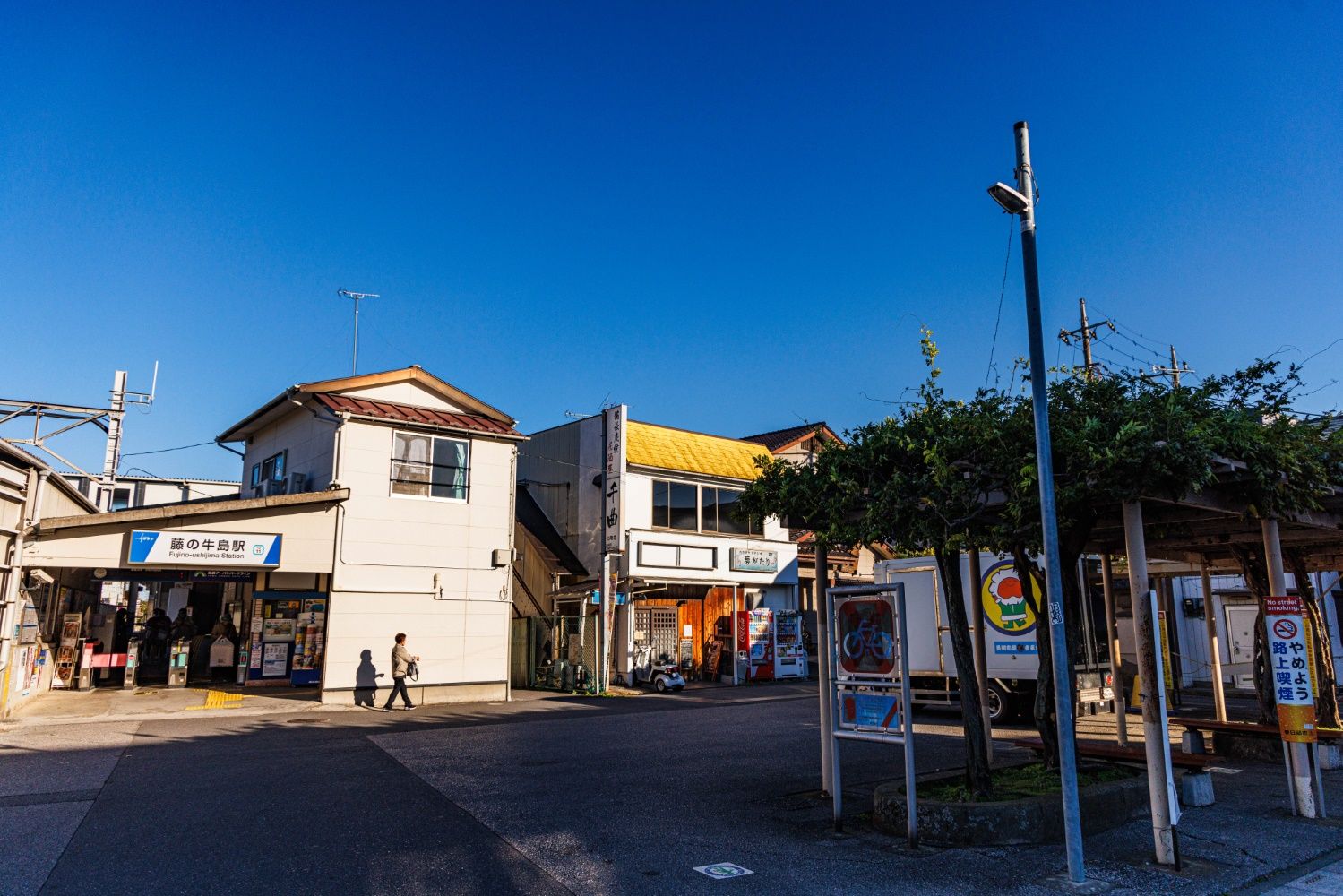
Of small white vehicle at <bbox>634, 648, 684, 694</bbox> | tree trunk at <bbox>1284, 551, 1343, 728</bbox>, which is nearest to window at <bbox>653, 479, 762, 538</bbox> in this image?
small white vehicle at <bbox>634, 648, 684, 694</bbox>

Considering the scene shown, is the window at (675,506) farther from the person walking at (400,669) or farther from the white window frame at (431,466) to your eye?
the person walking at (400,669)

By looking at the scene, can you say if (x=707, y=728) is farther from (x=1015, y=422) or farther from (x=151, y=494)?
(x=151, y=494)

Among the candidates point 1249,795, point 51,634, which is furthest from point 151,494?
point 1249,795

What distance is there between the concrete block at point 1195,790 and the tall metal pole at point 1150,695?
2063mm

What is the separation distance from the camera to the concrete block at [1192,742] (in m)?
11.2

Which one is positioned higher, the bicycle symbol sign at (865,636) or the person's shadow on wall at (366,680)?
the bicycle symbol sign at (865,636)

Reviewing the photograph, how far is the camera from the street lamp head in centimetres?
678

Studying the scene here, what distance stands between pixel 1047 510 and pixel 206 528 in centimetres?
1608

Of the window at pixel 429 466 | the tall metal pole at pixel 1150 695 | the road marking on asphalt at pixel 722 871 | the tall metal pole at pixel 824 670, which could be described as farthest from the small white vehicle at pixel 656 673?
the tall metal pole at pixel 1150 695

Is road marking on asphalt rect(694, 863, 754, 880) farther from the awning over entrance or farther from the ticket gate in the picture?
the ticket gate

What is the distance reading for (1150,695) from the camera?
23.0ft

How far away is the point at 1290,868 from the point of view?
6.69 m

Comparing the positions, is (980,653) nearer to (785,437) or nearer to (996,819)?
(996,819)

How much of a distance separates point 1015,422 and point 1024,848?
12.0 feet
